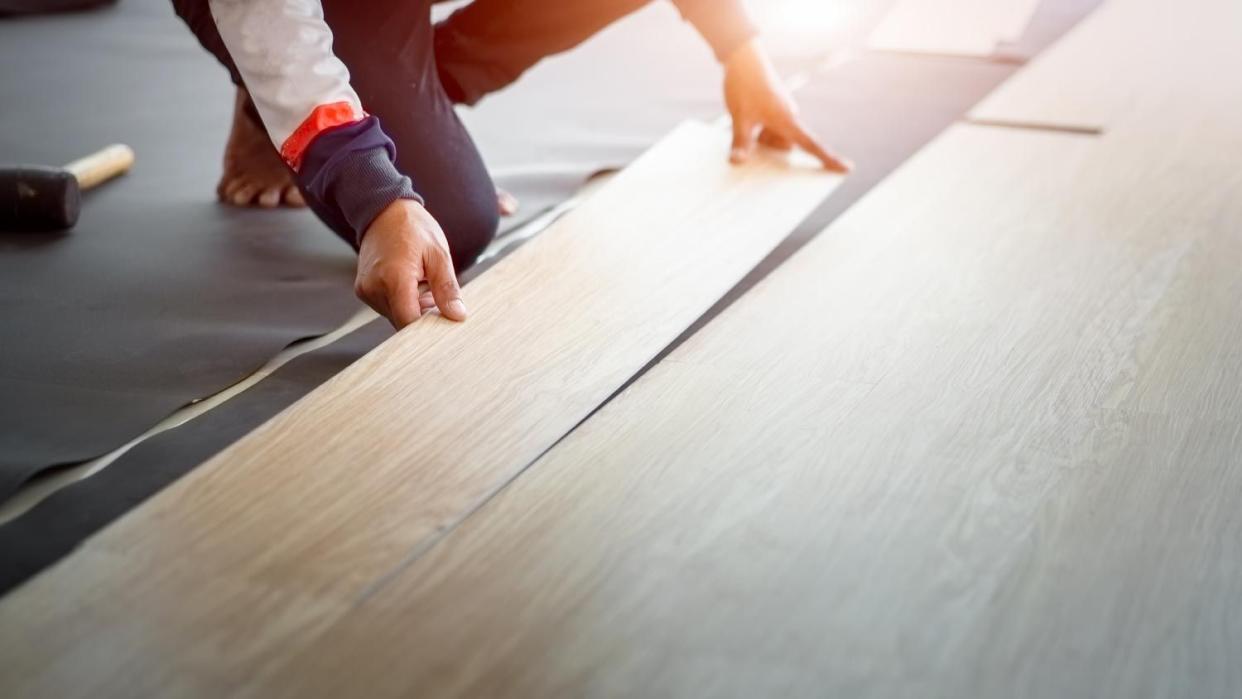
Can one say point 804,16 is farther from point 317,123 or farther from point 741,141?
point 317,123

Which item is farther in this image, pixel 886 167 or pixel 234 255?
pixel 886 167

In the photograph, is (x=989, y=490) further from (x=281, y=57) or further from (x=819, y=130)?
(x=819, y=130)

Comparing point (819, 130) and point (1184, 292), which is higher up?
point (1184, 292)

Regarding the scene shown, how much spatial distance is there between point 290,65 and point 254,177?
89cm

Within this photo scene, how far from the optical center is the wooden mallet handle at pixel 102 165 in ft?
8.21

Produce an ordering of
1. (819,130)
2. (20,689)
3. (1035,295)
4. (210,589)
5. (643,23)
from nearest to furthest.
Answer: (20,689)
(210,589)
(1035,295)
(819,130)
(643,23)

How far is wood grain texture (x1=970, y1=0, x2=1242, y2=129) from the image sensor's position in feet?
8.59

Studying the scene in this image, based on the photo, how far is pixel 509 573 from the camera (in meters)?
1.15

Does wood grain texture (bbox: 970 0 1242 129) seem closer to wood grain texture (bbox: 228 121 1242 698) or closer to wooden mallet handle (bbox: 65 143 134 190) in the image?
wood grain texture (bbox: 228 121 1242 698)

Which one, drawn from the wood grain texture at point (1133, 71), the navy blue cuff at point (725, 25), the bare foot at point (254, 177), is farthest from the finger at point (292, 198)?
the wood grain texture at point (1133, 71)

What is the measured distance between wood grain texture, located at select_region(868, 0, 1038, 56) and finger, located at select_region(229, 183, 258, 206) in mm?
1696

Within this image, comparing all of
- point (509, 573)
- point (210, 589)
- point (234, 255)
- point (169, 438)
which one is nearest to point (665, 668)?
point (509, 573)

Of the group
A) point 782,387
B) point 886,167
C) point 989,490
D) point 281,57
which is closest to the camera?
point 989,490

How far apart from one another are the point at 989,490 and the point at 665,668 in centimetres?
41
